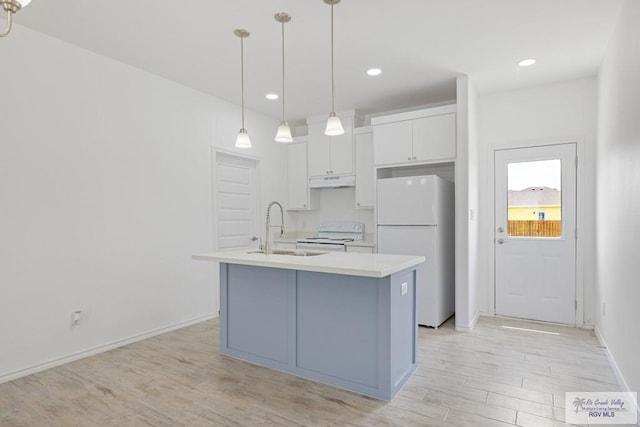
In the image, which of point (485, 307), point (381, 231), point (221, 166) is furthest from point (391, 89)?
point (485, 307)

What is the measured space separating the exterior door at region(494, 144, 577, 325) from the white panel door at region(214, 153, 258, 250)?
10.5ft

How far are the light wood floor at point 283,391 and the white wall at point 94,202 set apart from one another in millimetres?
420

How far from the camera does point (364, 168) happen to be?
194 inches

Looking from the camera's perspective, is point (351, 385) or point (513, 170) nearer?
point (351, 385)

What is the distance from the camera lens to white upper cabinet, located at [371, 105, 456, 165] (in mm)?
4047

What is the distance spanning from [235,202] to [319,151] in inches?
56.2

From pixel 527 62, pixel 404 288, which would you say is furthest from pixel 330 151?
pixel 404 288

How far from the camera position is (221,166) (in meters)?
4.67

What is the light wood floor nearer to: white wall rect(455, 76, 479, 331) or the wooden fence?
white wall rect(455, 76, 479, 331)

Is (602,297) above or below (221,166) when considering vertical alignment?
below

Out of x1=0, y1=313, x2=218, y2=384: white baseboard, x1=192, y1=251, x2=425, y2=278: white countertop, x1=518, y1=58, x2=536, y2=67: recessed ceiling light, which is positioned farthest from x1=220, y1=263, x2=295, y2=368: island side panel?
x1=518, y1=58, x2=536, y2=67: recessed ceiling light

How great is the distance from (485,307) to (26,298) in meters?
4.66

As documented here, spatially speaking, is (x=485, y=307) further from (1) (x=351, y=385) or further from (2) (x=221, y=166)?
(2) (x=221, y=166)

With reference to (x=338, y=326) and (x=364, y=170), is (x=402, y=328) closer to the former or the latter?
(x=338, y=326)
